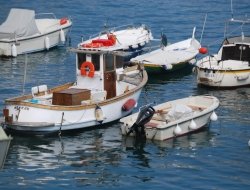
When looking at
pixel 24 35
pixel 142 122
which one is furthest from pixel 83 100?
pixel 24 35

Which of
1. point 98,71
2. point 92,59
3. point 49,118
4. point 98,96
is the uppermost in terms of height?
point 92,59

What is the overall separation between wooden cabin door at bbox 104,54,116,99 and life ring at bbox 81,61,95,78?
60 centimetres

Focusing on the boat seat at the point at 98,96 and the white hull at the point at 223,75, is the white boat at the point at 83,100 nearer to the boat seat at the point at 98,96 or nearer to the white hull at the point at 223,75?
the boat seat at the point at 98,96

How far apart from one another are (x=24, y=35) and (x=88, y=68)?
18.2 metres

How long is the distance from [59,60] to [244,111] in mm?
17478

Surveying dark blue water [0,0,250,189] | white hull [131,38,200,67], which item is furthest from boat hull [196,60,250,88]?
white hull [131,38,200,67]

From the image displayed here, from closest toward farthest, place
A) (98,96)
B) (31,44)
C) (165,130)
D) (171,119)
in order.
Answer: (165,130) → (171,119) → (98,96) → (31,44)

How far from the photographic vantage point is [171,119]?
122ft

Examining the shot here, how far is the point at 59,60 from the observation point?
55719 millimetres

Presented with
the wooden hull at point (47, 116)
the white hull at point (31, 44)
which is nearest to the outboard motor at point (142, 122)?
the wooden hull at point (47, 116)

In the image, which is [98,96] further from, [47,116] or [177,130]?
[177,130]

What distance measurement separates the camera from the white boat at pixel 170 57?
49250mm

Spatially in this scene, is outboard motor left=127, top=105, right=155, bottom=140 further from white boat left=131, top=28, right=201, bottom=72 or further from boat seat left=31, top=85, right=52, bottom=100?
white boat left=131, top=28, right=201, bottom=72

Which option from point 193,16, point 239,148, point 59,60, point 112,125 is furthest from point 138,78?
point 193,16
